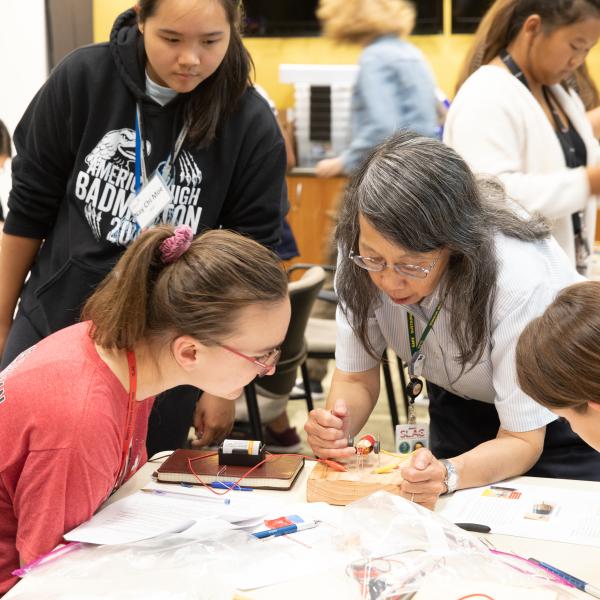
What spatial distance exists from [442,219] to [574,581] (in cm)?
65

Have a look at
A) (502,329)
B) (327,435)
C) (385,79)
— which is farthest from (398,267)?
(385,79)

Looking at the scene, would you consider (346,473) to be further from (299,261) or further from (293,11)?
(293,11)

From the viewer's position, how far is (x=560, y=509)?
1578mm

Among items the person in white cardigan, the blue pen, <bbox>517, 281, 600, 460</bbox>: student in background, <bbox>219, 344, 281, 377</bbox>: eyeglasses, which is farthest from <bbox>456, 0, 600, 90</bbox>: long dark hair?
the blue pen

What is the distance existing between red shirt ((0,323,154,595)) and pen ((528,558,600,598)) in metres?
0.69

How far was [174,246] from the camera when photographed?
147 centimetres

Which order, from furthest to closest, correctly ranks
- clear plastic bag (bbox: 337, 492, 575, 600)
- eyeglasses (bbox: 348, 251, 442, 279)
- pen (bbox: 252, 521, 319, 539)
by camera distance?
eyeglasses (bbox: 348, 251, 442, 279) < pen (bbox: 252, 521, 319, 539) < clear plastic bag (bbox: 337, 492, 575, 600)

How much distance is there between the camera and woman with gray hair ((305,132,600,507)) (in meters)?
1.60

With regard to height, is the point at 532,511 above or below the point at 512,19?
below

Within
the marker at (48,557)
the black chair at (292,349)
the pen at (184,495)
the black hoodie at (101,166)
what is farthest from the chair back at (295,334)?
the marker at (48,557)

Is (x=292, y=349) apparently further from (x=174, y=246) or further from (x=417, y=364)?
(x=174, y=246)

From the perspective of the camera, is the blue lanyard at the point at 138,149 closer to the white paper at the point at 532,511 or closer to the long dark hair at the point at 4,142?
the white paper at the point at 532,511

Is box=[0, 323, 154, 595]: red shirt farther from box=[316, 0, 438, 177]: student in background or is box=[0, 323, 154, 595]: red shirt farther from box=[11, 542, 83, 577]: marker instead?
box=[316, 0, 438, 177]: student in background

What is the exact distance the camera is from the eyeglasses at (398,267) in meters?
1.64
